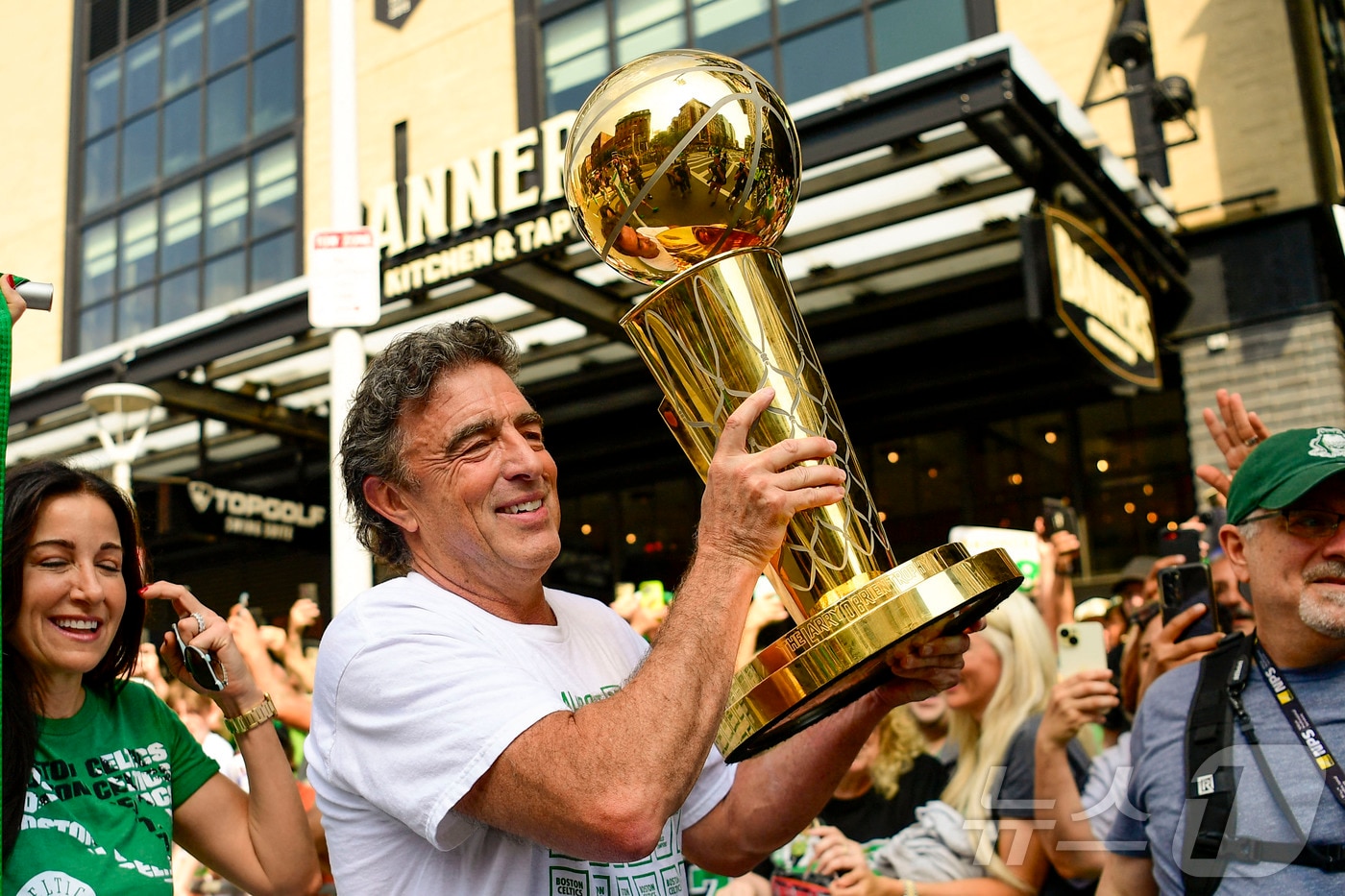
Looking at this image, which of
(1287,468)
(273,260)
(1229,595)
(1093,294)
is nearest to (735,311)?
(1287,468)

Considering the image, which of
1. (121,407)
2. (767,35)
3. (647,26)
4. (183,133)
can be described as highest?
(183,133)

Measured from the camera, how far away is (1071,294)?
6246 millimetres

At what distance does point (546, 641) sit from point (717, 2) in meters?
9.63

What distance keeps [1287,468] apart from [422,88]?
11635 mm

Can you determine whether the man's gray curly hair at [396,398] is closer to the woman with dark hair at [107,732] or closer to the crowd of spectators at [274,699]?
the woman with dark hair at [107,732]

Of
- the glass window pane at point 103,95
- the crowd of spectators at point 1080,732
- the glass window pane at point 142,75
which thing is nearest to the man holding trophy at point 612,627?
the crowd of spectators at point 1080,732

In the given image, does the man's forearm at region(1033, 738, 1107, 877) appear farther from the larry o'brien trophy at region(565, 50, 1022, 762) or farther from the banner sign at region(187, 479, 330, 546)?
the banner sign at region(187, 479, 330, 546)

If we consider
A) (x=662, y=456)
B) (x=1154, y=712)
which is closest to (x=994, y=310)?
(x=662, y=456)

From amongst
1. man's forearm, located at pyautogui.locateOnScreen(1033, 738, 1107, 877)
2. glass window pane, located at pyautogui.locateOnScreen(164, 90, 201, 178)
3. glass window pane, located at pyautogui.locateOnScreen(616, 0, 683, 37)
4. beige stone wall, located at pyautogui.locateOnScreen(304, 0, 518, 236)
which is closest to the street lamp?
beige stone wall, located at pyautogui.locateOnScreen(304, 0, 518, 236)

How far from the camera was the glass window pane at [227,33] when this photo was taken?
14.5 metres

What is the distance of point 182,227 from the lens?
14.6 m

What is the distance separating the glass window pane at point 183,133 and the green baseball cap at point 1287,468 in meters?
14.6

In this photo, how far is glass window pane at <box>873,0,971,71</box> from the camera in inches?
361

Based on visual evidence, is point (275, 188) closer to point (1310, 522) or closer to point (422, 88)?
point (422, 88)
